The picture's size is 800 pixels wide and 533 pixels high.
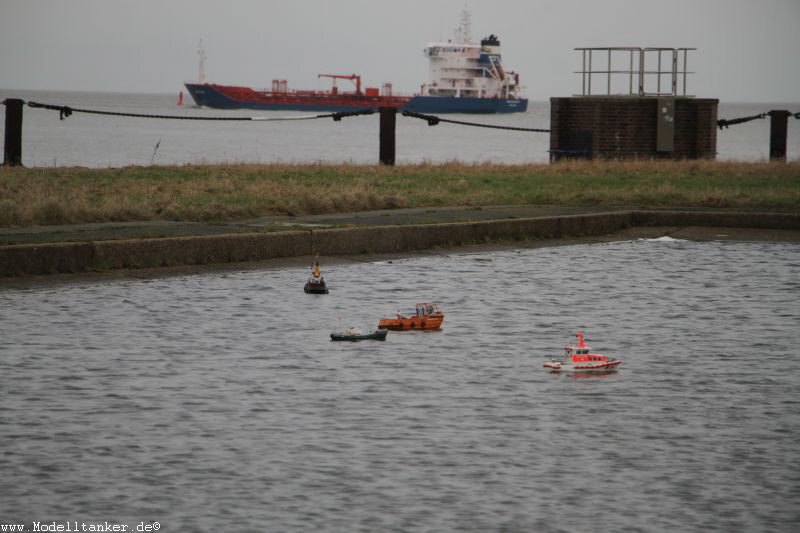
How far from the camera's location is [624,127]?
31.8m

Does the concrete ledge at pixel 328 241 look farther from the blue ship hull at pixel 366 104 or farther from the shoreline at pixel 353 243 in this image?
the blue ship hull at pixel 366 104

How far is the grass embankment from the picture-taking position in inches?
628

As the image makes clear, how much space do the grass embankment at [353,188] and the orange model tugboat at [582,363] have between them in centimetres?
761

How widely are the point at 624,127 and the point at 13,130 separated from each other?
582 inches

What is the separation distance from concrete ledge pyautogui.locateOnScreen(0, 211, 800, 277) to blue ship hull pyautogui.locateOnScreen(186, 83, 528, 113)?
13536 cm

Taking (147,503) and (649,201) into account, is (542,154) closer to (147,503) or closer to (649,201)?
(649,201)

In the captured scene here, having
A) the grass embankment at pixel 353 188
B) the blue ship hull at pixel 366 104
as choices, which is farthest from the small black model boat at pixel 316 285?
the blue ship hull at pixel 366 104

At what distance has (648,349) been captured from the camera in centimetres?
941

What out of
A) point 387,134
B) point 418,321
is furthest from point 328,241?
point 387,134

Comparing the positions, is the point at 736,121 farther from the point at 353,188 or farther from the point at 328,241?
the point at 328,241

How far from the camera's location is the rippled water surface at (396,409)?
5.68 metres

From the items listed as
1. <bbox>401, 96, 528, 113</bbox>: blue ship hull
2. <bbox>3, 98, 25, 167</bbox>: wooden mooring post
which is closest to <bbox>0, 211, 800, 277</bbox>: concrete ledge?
<bbox>3, 98, 25, 167</bbox>: wooden mooring post

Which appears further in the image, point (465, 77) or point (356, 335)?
point (465, 77)

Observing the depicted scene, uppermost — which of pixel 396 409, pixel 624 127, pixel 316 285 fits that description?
pixel 624 127
